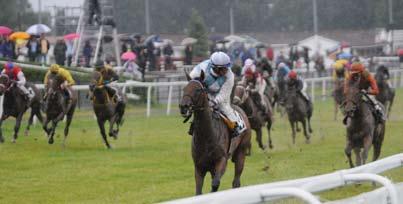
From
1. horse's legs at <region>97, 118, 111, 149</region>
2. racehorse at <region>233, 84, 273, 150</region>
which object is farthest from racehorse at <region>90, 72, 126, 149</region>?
racehorse at <region>233, 84, 273, 150</region>

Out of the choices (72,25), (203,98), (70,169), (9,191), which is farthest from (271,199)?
(72,25)

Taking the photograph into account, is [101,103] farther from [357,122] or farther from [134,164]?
[357,122]

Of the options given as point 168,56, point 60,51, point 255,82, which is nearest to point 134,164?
point 255,82

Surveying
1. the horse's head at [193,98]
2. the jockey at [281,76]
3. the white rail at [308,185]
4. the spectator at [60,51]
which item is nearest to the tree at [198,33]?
the spectator at [60,51]

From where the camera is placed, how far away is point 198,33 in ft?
159

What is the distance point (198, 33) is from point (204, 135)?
3719cm

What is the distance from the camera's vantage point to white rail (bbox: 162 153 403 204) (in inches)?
217

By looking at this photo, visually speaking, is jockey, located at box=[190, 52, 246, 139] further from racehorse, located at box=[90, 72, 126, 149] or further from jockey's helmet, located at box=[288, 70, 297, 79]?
jockey's helmet, located at box=[288, 70, 297, 79]

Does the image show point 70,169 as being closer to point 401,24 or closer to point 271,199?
point 271,199

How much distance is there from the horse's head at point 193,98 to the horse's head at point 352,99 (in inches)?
174

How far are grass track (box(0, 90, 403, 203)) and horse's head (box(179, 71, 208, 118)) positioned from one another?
230cm

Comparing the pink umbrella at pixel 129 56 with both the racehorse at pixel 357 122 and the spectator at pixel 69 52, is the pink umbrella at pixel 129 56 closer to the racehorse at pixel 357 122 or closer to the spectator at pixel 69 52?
the spectator at pixel 69 52

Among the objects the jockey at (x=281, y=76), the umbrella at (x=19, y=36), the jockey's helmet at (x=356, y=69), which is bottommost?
the jockey at (x=281, y=76)

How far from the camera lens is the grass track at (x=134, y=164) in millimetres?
13969
